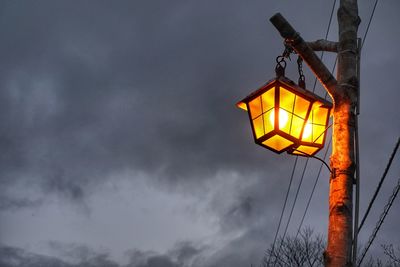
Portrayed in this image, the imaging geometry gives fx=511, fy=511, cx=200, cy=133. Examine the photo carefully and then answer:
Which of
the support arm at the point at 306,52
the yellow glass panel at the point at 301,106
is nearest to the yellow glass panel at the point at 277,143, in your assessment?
the yellow glass panel at the point at 301,106

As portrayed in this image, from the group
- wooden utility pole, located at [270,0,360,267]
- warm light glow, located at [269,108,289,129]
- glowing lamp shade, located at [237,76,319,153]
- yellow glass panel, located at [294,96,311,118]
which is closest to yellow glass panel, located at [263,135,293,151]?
glowing lamp shade, located at [237,76,319,153]

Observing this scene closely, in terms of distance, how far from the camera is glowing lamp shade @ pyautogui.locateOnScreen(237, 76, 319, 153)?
4.49m

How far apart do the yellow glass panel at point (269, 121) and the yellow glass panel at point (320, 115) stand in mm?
439

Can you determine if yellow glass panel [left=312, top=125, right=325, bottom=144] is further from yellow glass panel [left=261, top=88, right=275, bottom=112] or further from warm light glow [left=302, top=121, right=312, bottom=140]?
yellow glass panel [left=261, top=88, right=275, bottom=112]

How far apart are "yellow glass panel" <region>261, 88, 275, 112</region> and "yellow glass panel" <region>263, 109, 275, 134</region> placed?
0.05 m

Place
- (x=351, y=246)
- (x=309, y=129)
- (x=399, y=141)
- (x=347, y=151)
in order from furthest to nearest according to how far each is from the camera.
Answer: (x=399, y=141)
(x=309, y=129)
(x=347, y=151)
(x=351, y=246)

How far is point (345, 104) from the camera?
457 cm

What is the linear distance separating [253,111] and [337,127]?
78 cm

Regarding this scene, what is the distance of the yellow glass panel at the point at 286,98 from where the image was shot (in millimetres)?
4566

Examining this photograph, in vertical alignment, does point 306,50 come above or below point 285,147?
above

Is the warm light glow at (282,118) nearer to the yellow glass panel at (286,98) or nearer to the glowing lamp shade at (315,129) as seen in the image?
the yellow glass panel at (286,98)

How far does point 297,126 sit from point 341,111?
410 millimetres

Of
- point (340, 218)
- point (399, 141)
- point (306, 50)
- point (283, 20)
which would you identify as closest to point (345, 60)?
point (306, 50)

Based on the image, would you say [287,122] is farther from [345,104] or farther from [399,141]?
[399,141]
